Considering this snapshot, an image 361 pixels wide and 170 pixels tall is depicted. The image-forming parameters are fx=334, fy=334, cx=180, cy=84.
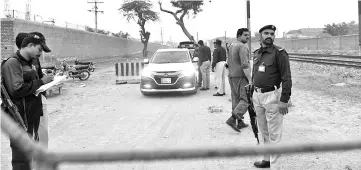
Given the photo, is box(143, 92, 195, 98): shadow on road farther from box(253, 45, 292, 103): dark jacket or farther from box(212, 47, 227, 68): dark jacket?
box(253, 45, 292, 103): dark jacket

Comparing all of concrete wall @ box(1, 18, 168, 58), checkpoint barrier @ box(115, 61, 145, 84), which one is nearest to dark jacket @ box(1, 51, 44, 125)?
checkpoint barrier @ box(115, 61, 145, 84)

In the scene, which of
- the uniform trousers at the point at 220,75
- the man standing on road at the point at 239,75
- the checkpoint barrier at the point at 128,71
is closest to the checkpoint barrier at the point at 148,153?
the man standing on road at the point at 239,75

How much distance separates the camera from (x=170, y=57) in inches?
443

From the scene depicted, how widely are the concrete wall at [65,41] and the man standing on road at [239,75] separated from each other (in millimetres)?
11907

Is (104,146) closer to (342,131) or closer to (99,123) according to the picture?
(99,123)

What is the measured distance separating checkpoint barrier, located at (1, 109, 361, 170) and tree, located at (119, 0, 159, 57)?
46.2 metres

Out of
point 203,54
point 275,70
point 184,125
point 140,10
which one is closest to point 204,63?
point 203,54

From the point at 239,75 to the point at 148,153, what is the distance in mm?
5368

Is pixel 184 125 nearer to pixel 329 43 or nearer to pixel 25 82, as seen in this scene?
pixel 25 82

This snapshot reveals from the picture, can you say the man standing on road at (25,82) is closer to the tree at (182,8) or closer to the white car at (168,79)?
the white car at (168,79)

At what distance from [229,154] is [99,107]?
8030 millimetres

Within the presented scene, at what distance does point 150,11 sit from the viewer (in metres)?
47.9

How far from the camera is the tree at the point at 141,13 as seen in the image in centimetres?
4694

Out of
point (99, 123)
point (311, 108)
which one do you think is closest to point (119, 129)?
point (99, 123)
